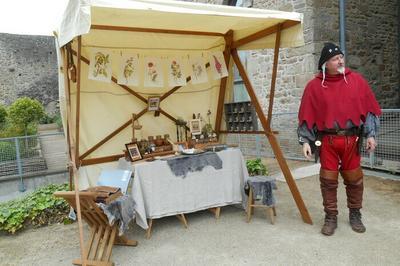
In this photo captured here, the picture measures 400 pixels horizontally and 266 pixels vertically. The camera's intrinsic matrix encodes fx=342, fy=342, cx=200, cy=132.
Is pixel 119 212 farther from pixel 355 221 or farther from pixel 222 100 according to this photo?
pixel 222 100

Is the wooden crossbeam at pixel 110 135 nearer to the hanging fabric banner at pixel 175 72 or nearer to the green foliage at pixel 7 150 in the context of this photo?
the hanging fabric banner at pixel 175 72

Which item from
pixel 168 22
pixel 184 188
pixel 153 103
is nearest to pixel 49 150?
pixel 153 103

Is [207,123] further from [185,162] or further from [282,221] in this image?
[282,221]

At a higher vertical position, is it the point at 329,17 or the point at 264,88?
the point at 329,17

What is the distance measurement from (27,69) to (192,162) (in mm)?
20415

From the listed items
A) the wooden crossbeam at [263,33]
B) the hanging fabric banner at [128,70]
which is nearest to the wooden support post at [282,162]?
the wooden crossbeam at [263,33]

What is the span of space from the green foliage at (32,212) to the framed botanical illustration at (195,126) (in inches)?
73.7

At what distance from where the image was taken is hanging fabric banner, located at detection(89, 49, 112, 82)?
12.6 feet

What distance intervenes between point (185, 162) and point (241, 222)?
2.96 ft

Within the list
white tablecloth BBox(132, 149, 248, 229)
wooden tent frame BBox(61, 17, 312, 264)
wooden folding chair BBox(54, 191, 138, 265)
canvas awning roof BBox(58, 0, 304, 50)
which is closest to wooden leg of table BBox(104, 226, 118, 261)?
wooden folding chair BBox(54, 191, 138, 265)

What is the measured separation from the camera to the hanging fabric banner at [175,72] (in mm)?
4539

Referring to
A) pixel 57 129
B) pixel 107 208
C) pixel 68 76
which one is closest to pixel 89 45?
pixel 68 76

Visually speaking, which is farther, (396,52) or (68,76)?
(396,52)

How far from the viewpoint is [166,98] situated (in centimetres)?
480
